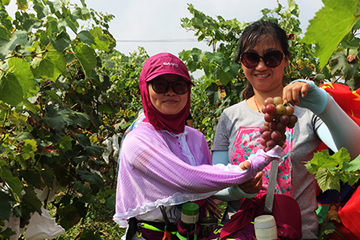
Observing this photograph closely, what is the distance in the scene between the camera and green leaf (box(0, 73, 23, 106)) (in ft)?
4.86

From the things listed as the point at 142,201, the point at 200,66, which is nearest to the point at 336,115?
the point at 142,201

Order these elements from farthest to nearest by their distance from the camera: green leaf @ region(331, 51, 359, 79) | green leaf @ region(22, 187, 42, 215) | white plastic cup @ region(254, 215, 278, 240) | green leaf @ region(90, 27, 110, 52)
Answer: green leaf @ region(331, 51, 359, 79)
green leaf @ region(22, 187, 42, 215)
green leaf @ region(90, 27, 110, 52)
white plastic cup @ region(254, 215, 278, 240)

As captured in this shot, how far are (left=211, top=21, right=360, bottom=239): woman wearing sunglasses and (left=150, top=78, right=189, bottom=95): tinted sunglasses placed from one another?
0.30m

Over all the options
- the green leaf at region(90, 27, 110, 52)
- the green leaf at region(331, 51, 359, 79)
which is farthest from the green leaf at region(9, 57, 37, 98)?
the green leaf at region(331, 51, 359, 79)

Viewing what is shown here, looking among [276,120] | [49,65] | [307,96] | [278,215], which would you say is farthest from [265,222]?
[49,65]

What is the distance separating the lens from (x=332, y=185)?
50.9 inches

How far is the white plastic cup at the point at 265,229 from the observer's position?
1.37 metres

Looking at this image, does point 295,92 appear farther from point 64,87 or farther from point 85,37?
point 64,87

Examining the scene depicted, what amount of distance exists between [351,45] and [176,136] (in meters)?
1.39

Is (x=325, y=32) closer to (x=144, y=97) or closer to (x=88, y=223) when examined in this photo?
(x=144, y=97)

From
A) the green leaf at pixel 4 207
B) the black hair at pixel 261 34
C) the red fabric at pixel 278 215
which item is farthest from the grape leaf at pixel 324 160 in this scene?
the green leaf at pixel 4 207

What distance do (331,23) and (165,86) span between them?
137 centimetres

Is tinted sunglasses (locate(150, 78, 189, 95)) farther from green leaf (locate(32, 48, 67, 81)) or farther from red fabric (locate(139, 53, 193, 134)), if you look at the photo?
green leaf (locate(32, 48, 67, 81))

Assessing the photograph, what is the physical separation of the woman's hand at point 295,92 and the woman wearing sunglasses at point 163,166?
0.20 m
